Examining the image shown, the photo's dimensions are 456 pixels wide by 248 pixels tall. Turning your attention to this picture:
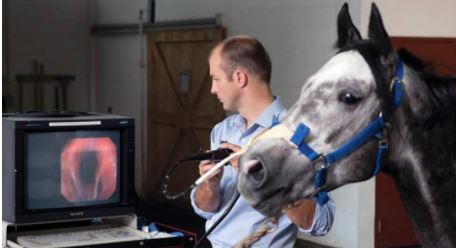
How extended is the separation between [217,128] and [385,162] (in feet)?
2.78

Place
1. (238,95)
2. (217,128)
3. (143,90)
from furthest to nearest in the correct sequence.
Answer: (143,90)
(217,128)
(238,95)

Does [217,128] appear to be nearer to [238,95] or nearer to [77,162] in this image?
[238,95]

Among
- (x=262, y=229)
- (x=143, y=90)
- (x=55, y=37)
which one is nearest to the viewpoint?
(x=262, y=229)

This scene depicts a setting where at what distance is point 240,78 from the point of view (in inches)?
91.3

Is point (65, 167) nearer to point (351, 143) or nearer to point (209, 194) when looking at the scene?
point (209, 194)

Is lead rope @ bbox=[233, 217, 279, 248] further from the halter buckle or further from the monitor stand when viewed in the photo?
the monitor stand

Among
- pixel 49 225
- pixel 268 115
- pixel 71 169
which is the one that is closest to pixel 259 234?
pixel 268 115

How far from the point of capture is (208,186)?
2.28 m

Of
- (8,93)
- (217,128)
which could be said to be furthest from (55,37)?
(217,128)

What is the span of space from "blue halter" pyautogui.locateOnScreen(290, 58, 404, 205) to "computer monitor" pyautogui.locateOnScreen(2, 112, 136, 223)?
1541mm

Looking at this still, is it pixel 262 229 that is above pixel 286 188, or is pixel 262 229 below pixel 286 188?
below

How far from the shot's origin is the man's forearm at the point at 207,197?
2.28m

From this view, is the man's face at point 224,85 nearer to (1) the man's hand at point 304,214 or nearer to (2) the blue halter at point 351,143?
(1) the man's hand at point 304,214

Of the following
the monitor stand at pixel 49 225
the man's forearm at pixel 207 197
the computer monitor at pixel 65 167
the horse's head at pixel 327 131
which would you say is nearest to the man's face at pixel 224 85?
the man's forearm at pixel 207 197
